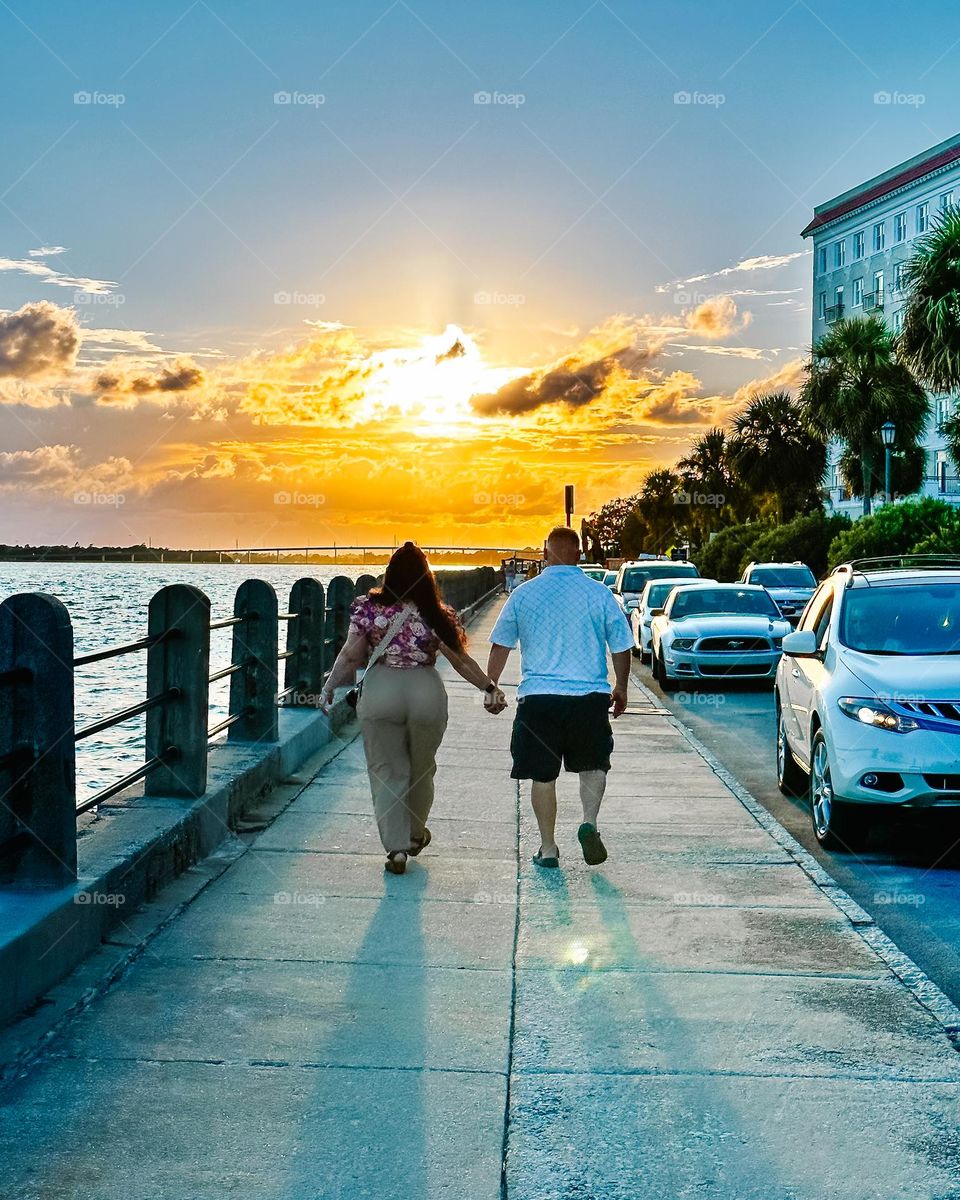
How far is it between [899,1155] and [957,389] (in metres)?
34.5

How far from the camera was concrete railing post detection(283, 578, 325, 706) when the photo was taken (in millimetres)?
12750

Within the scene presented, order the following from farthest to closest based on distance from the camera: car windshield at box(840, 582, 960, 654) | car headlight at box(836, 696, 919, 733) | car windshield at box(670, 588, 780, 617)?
car windshield at box(670, 588, 780, 617) → car windshield at box(840, 582, 960, 654) → car headlight at box(836, 696, 919, 733)

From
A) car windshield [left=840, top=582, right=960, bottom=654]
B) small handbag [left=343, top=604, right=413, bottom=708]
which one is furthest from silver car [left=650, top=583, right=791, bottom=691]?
small handbag [left=343, top=604, right=413, bottom=708]

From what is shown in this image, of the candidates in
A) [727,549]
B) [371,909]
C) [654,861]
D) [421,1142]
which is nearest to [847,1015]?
[421,1142]

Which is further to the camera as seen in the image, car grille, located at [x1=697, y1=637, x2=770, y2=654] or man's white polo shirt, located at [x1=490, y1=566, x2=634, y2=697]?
car grille, located at [x1=697, y1=637, x2=770, y2=654]

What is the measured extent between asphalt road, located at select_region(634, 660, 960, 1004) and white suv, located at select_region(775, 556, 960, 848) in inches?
11.7

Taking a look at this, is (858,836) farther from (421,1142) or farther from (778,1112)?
(421,1142)

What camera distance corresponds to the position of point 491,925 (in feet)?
21.0

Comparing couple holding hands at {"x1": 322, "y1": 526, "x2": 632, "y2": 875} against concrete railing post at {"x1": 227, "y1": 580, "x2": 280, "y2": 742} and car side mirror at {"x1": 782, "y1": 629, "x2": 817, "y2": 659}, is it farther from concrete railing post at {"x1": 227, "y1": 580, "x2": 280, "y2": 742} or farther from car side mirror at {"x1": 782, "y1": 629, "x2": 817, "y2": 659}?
concrete railing post at {"x1": 227, "y1": 580, "x2": 280, "y2": 742}

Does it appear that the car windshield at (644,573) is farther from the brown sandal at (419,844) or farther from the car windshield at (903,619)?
the brown sandal at (419,844)

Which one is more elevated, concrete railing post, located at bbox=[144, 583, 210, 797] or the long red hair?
the long red hair

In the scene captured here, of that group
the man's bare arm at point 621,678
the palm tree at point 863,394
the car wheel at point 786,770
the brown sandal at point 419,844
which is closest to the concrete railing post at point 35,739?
the brown sandal at point 419,844

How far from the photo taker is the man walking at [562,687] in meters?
7.70

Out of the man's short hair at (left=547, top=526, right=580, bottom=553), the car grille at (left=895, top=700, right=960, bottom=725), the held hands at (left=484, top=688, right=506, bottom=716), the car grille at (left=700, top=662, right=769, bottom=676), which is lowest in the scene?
the car grille at (left=700, top=662, right=769, bottom=676)
